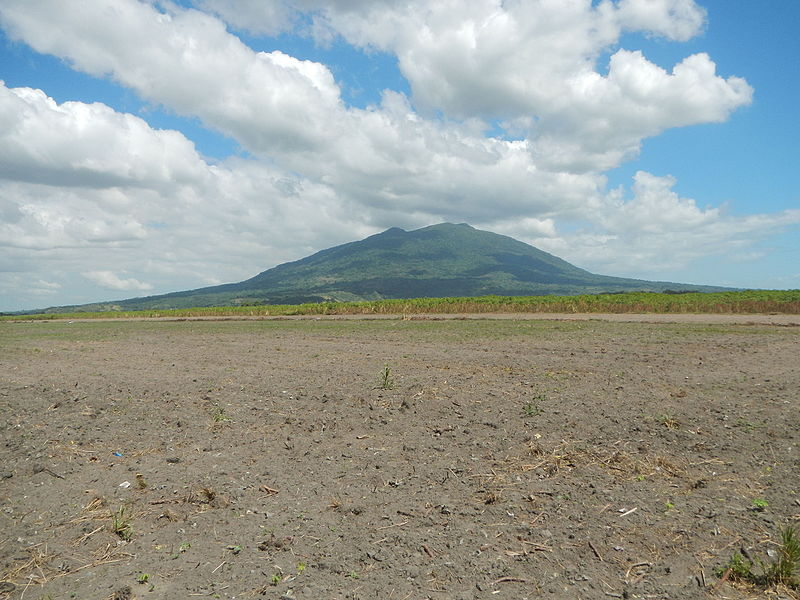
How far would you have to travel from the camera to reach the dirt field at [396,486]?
4203mm

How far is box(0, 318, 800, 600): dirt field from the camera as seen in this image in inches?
165

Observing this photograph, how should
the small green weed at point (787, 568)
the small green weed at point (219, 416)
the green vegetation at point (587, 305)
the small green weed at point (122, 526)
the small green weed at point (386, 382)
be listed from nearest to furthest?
the small green weed at point (787, 568)
the small green weed at point (122, 526)
the small green weed at point (219, 416)
the small green weed at point (386, 382)
the green vegetation at point (587, 305)

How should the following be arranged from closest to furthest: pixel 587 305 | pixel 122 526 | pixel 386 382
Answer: pixel 122 526
pixel 386 382
pixel 587 305

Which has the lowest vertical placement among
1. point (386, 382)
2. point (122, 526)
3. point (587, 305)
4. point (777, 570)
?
point (777, 570)

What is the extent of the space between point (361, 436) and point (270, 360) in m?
9.57

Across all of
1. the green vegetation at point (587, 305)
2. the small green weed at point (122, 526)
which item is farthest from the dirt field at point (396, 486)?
the green vegetation at point (587, 305)

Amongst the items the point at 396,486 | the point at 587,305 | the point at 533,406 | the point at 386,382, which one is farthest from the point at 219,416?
the point at 587,305

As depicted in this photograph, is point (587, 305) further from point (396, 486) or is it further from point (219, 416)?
point (396, 486)

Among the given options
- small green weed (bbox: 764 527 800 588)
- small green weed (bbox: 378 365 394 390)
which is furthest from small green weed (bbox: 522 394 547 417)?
small green weed (bbox: 764 527 800 588)

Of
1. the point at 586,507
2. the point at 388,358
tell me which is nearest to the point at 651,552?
the point at 586,507

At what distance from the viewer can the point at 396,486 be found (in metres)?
5.99

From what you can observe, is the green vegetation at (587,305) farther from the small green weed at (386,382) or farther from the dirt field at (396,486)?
the small green weed at (386,382)

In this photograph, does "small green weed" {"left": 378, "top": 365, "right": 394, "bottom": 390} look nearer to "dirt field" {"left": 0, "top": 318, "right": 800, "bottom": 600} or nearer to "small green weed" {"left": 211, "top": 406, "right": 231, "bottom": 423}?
"dirt field" {"left": 0, "top": 318, "right": 800, "bottom": 600}

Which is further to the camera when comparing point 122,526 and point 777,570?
point 122,526
